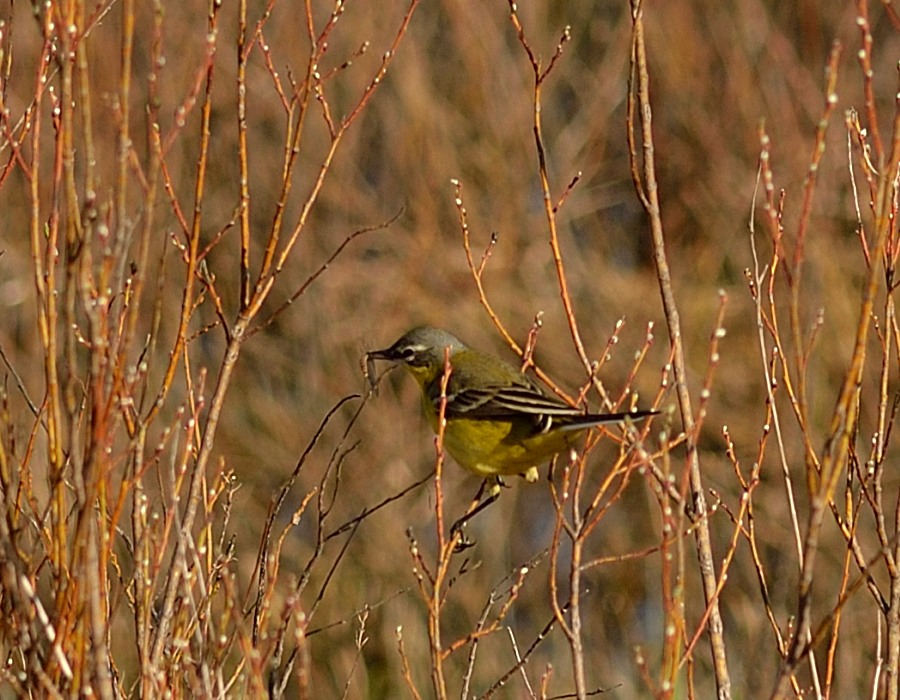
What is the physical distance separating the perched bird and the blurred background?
491cm

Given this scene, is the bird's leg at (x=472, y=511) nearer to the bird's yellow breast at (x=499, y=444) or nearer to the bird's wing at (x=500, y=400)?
the bird's yellow breast at (x=499, y=444)

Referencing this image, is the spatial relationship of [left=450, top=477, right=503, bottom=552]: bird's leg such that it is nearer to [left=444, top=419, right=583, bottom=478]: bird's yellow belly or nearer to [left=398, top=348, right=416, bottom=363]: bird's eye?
[left=444, top=419, right=583, bottom=478]: bird's yellow belly

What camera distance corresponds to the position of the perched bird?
5.18m

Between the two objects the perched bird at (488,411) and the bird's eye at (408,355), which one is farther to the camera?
the bird's eye at (408,355)

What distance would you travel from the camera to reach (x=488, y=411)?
552cm

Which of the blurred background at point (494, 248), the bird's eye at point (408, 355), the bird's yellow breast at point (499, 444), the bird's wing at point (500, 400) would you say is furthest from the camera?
the blurred background at point (494, 248)

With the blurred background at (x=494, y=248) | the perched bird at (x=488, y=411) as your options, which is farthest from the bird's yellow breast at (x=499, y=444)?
the blurred background at (x=494, y=248)

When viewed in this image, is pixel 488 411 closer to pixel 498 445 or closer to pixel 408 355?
pixel 498 445

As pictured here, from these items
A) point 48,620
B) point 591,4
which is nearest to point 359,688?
point 591,4

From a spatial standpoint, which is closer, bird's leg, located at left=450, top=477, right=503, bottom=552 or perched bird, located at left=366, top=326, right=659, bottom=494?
bird's leg, located at left=450, top=477, right=503, bottom=552

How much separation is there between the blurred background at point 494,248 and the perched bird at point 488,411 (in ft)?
16.1

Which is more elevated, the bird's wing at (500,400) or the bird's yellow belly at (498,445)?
the bird's wing at (500,400)

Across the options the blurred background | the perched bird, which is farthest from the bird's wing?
the blurred background

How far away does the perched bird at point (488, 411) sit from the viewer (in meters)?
5.18
